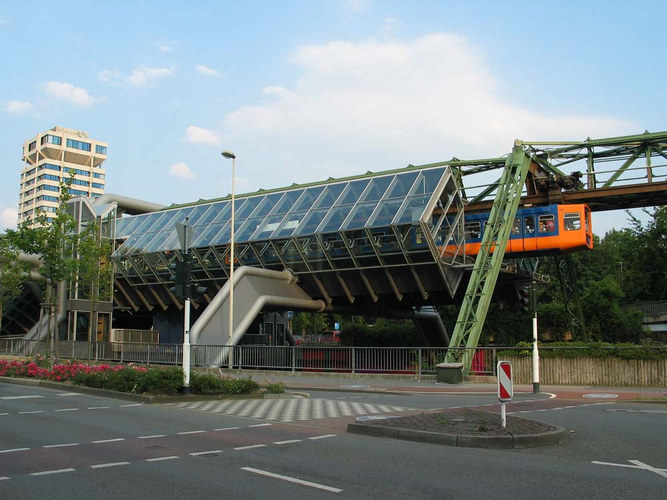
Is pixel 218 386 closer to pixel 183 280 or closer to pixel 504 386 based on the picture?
pixel 183 280

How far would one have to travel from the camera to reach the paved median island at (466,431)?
984 centimetres

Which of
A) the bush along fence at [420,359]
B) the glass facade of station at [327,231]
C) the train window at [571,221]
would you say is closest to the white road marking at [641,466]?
the bush along fence at [420,359]

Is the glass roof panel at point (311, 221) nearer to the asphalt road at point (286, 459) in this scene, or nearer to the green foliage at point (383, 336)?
the asphalt road at point (286, 459)

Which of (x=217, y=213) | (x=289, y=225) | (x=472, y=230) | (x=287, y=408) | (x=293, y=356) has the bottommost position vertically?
(x=287, y=408)

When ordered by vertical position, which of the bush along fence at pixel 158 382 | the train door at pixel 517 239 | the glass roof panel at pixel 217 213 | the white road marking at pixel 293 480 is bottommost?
the white road marking at pixel 293 480

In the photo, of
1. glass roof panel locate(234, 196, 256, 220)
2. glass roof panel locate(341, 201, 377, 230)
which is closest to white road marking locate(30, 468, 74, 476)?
glass roof panel locate(341, 201, 377, 230)

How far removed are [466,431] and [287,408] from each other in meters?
6.32

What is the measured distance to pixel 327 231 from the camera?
35062 mm

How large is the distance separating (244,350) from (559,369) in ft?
44.5

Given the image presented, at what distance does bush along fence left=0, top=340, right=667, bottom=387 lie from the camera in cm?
2336

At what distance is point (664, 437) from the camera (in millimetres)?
10953

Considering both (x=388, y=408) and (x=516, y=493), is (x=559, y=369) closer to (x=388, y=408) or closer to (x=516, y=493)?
(x=388, y=408)

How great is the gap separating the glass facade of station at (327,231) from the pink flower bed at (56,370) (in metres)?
9.23

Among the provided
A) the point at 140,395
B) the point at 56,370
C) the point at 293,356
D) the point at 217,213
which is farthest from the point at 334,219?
the point at 140,395
